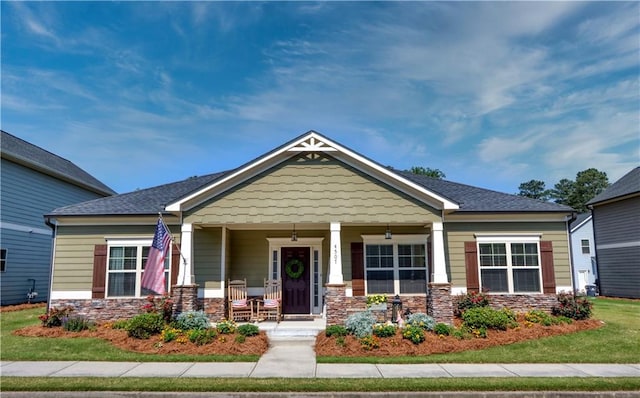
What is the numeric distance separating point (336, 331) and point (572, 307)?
7.42 m

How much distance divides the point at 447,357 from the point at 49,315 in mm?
10934

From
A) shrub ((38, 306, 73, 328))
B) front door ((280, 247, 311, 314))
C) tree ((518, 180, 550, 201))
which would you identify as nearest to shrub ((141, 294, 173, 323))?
shrub ((38, 306, 73, 328))

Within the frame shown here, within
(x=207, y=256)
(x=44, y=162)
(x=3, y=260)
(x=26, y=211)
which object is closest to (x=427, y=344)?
(x=207, y=256)

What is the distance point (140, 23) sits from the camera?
12.3 meters

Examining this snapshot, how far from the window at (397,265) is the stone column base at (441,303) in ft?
5.19

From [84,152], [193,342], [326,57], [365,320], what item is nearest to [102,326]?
[193,342]

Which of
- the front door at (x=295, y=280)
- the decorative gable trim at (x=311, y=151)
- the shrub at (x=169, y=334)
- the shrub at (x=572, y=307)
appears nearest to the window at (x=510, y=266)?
the shrub at (x=572, y=307)

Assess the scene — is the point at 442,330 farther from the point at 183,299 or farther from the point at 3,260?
the point at 3,260

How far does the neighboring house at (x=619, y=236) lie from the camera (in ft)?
65.8

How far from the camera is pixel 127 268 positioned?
12.9 m

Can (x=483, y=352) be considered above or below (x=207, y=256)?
below

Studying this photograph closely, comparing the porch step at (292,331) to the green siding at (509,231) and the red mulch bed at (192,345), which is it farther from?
the green siding at (509,231)

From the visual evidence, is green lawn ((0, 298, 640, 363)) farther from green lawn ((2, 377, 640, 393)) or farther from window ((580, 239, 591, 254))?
window ((580, 239, 591, 254))

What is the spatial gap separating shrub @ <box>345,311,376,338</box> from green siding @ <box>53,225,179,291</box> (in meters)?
6.26
